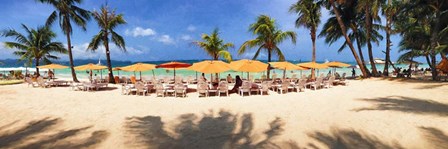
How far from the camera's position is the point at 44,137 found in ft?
18.3

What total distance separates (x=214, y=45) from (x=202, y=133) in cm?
1329

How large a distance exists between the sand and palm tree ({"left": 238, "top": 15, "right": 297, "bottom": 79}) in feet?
28.9

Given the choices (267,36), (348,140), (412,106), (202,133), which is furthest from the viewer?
(267,36)

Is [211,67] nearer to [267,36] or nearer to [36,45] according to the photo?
[267,36]

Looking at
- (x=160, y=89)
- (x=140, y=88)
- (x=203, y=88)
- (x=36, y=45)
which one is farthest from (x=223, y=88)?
(x=36, y=45)

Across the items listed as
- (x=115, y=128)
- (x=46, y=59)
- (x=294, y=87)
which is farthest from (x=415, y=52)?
(x=46, y=59)

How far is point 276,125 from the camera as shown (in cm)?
641

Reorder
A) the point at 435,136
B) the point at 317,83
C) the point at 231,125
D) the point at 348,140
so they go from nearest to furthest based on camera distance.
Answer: the point at 348,140, the point at 435,136, the point at 231,125, the point at 317,83

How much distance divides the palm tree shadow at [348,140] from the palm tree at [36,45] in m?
26.0

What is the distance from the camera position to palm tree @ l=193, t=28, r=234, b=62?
60.8ft

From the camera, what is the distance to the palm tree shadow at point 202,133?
5.17m

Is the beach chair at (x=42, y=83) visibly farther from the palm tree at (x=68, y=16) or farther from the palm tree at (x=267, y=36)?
the palm tree at (x=267, y=36)

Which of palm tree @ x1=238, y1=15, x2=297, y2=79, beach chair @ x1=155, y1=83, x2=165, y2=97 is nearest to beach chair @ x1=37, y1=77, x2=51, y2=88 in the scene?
beach chair @ x1=155, y1=83, x2=165, y2=97

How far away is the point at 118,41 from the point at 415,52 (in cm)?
2577
